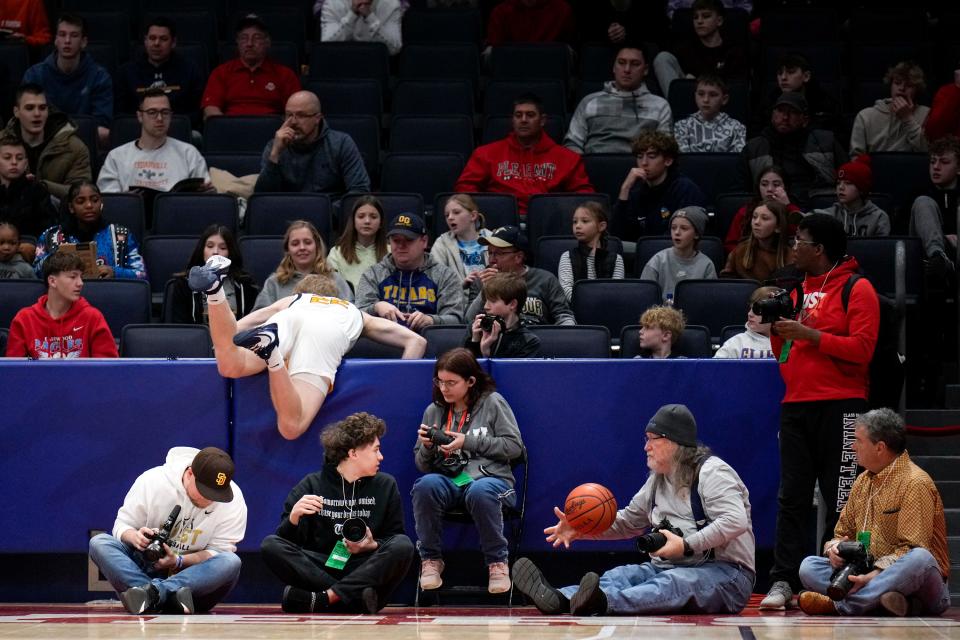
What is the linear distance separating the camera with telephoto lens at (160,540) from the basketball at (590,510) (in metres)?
1.86

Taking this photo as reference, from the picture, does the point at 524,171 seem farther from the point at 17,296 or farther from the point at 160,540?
the point at 160,540

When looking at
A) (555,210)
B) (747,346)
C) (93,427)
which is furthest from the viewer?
(555,210)

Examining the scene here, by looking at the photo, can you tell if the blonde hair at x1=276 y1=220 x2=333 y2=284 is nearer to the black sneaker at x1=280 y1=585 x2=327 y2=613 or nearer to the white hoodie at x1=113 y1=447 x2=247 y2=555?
the white hoodie at x1=113 y1=447 x2=247 y2=555

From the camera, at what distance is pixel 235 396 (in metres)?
7.62

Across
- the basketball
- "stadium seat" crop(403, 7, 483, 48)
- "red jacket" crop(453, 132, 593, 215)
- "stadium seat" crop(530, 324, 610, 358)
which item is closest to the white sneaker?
the basketball

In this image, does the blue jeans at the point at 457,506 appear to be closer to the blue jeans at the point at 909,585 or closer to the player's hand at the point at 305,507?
the player's hand at the point at 305,507

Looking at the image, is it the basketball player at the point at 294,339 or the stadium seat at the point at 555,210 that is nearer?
the basketball player at the point at 294,339

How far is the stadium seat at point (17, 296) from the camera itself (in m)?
9.05

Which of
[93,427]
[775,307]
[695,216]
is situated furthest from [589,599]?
[695,216]

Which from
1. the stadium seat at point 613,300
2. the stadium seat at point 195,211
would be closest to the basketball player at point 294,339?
the stadium seat at point 613,300

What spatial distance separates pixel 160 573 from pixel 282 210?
3.88m

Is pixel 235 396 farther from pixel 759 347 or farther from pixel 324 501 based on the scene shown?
pixel 759 347

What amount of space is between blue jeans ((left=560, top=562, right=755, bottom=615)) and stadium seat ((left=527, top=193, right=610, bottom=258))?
4.01m

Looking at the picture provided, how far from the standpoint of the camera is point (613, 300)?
9.23 m
